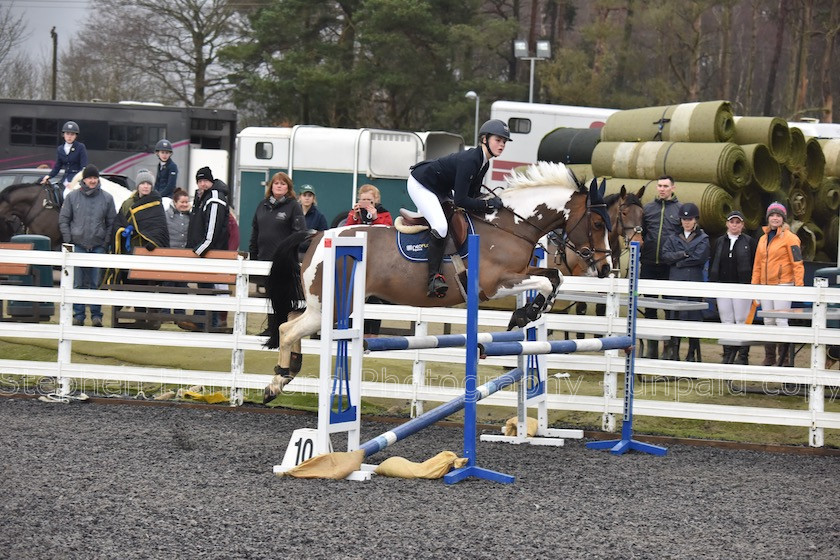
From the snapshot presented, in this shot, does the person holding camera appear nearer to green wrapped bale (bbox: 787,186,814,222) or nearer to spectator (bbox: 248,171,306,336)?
spectator (bbox: 248,171,306,336)

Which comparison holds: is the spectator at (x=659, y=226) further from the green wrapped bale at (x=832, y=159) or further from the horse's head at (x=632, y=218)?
the green wrapped bale at (x=832, y=159)

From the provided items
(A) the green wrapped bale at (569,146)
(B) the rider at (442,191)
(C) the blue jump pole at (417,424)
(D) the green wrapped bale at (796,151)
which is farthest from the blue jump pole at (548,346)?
(A) the green wrapped bale at (569,146)

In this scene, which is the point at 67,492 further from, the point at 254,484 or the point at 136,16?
the point at 136,16

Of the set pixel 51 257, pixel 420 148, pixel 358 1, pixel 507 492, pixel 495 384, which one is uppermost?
pixel 358 1

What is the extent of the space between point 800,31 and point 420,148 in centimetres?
1494

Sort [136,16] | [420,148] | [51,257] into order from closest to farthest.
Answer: [51,257] → [420,148] → [136,16]

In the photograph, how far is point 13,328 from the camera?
9.12 meters

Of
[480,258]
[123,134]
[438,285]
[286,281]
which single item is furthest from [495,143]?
[123,134]

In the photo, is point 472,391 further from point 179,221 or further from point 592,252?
point 179,221

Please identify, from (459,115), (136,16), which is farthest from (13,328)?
(136,16)

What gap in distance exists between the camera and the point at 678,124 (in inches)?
542

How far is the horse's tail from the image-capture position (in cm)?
785

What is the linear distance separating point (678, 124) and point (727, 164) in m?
1.16

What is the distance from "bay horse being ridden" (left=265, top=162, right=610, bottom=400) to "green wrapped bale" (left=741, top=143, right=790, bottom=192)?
6.22 meters
